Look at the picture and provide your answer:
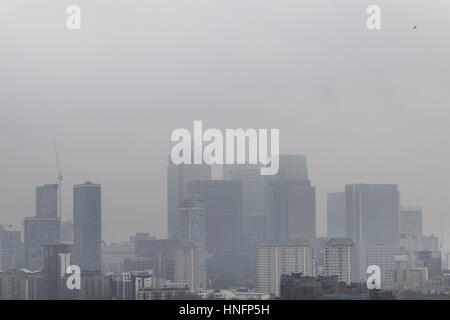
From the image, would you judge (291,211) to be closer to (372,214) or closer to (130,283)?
(372,214)

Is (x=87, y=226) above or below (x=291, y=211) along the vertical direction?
below

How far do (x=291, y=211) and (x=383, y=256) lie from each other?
194 centimetres

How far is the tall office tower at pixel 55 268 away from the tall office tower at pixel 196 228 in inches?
80.2

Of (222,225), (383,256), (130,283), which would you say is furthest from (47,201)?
(383,256)

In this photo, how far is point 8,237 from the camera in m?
12.3

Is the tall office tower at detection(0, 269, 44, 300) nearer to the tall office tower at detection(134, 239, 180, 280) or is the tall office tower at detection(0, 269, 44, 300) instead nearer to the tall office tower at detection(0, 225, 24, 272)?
the tall office tower at detection(0, 225, 24, 272)

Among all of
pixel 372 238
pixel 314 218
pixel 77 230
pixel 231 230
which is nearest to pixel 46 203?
pixel 77 230

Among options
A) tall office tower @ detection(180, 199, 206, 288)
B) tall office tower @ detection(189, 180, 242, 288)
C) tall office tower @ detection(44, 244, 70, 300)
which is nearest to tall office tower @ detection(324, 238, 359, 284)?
tall office tower @ detection(189, 180, 242, 288)

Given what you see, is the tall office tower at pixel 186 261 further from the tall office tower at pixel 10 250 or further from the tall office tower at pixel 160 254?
the tall office tower at pixel 10 250

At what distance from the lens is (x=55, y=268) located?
12938mm

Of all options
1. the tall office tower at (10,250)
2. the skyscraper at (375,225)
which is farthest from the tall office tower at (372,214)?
the tall office tower at (10,250)
